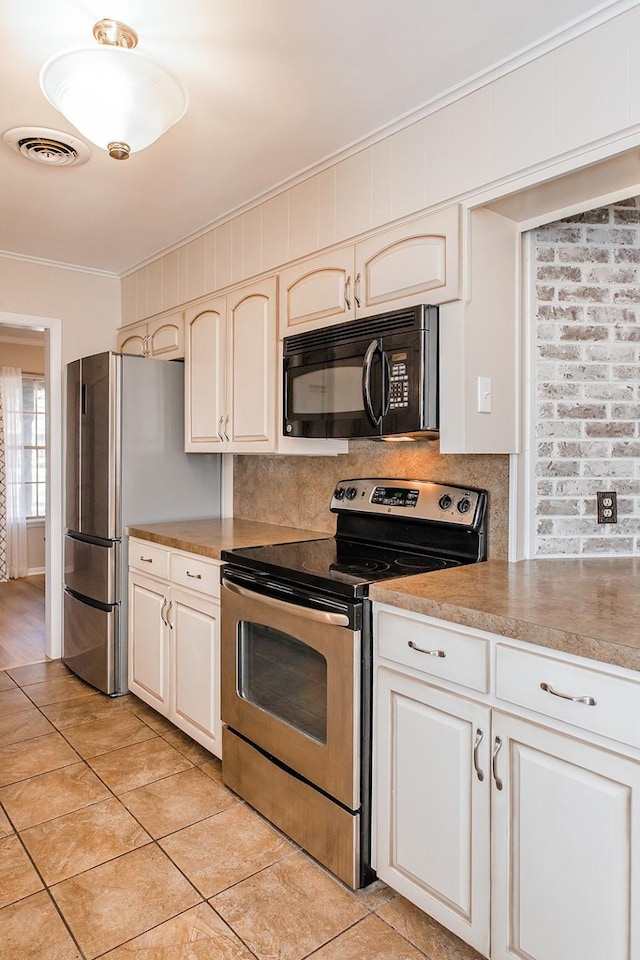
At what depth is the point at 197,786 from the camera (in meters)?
2.38

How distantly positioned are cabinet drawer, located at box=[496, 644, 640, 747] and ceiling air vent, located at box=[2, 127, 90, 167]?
7.22 ft

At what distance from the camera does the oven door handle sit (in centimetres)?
179

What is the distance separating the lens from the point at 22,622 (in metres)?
4.67

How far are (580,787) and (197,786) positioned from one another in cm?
158

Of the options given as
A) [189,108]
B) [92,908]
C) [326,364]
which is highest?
[189,108]

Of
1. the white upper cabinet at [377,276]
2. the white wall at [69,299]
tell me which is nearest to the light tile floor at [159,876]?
the white upper cabinet at [377,276]

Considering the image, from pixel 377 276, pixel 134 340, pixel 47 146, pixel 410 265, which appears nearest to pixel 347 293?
pixel 377 276

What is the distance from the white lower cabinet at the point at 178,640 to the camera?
8.11ft

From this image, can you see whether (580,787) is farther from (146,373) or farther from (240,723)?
(146,373)

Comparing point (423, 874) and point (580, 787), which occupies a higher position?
point (580, 787)

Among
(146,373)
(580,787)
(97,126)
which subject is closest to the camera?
(580,787)

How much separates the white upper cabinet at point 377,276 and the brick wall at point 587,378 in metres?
0.38

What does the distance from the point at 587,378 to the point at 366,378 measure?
2.45ft

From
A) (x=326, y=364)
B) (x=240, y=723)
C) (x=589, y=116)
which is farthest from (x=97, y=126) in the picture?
(x=240, y=723)
